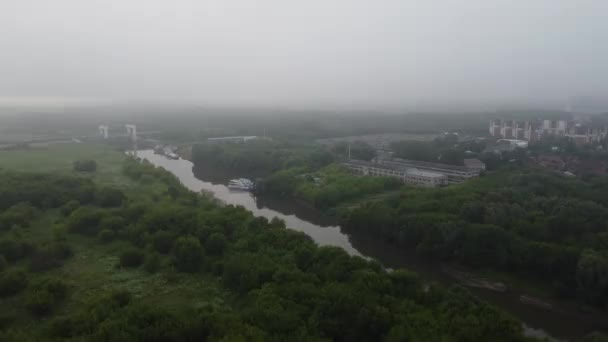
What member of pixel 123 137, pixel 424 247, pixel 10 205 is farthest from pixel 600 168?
pixel 123 137

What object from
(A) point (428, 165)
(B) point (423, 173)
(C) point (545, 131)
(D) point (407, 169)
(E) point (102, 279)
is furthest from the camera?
(C) point (545, 131)

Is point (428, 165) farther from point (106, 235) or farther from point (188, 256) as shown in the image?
point (106, 235)

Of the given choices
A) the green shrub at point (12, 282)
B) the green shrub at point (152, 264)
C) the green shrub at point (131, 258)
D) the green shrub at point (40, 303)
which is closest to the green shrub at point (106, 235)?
the green shrub at point (131, 258)

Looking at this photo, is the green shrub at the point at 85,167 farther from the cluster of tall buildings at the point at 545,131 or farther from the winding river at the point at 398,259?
the cluster of tall buildings at the point at 545,131

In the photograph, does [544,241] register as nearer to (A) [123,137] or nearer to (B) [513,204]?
(B) [513,204]

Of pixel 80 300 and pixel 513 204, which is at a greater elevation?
pixel 513 204

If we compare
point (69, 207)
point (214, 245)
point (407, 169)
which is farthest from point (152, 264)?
point (407, 169)

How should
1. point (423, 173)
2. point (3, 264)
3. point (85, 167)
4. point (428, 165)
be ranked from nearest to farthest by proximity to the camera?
1. point (3, 264)
2. point (423, 173)
3. point (85, 167)
4. point (428, 165)
